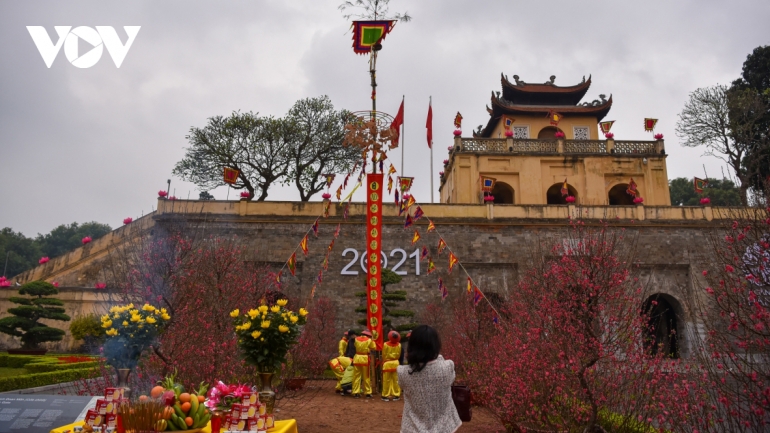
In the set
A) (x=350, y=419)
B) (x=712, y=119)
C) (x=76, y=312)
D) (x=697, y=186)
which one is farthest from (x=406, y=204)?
(x=712, y=119)

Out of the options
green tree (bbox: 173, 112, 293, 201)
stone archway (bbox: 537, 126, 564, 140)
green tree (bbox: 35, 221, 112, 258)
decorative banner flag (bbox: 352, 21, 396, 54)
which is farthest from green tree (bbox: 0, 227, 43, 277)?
decorative banner flag (bbox: 352, 21, 396, 54)

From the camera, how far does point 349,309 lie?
750 inches

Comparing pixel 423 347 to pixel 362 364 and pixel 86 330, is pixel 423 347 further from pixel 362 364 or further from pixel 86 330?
pixel 86 330

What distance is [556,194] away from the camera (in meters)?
25.2

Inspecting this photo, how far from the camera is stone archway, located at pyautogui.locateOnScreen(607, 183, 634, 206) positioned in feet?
80.5

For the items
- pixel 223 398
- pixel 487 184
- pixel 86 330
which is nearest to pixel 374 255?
pixel 223 398

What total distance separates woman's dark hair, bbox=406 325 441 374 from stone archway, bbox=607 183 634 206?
2289 centimetres

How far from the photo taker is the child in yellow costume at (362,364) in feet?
33.8

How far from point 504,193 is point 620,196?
17.7ft

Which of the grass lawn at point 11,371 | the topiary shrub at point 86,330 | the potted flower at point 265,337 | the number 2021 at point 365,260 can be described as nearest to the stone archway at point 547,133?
the number 2021 at point 365,260

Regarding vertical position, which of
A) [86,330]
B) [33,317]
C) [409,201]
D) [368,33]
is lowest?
[86,330]

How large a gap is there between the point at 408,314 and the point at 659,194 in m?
16.0

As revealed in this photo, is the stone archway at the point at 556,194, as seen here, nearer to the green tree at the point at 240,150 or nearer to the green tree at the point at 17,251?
the green tree at the point at 240,150

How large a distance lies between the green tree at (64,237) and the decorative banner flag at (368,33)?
44.1 metres
